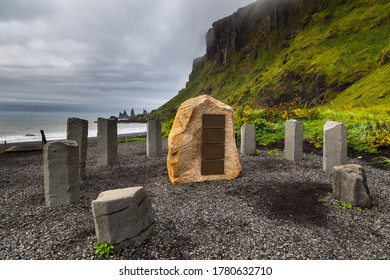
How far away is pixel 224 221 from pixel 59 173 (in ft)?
15.6

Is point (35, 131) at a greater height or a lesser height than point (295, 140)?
greater

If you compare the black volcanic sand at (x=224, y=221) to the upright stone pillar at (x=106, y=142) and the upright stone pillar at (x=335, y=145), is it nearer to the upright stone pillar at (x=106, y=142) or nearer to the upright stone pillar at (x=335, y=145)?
the upright stone pillar at (x=335, y=145)

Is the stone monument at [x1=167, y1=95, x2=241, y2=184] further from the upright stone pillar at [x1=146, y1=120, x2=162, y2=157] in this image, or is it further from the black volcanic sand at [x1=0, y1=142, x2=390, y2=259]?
the upright stone pillar at [x1=146, y1=120, x2=162, y2=157]

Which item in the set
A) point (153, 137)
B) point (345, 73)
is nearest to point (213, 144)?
point (153, 137)

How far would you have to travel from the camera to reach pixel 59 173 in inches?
276

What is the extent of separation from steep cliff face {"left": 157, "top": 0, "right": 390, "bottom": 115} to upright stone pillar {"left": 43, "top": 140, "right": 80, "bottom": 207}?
24.9 m

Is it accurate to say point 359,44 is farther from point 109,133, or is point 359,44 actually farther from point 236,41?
point 236,41

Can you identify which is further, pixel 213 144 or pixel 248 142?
pixel 248 142

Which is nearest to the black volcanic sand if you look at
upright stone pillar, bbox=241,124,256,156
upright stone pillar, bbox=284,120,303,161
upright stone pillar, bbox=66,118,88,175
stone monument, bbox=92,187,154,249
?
stone monument, bbox=92,187,154,249

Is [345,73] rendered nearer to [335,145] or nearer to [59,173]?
[335,145]

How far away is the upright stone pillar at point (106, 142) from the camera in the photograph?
1189cm

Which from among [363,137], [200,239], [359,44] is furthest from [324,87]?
[200,239]

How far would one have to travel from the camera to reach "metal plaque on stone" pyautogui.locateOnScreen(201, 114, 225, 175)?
904 centimetres

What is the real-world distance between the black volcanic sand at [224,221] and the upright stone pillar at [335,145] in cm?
59
